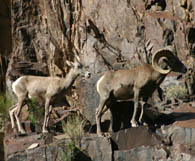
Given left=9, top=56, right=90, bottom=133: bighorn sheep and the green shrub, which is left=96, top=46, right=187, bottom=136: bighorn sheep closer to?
the green shrub

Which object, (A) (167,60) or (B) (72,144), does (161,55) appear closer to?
(A) (167,60)

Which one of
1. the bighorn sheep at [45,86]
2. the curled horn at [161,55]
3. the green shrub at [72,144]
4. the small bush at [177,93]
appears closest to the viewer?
the green shrub at [72,144]

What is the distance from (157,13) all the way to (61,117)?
17.1 feet

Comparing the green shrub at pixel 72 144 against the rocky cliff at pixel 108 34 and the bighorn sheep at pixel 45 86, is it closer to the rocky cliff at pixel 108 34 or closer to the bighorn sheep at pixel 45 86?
the bighorn sheep at pixel 45 86

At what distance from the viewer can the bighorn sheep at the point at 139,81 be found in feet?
31.9

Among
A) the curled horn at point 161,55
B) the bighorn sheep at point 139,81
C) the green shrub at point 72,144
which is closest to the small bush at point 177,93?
the bighorn sheep at point 139,81

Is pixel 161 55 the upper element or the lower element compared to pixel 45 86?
upper

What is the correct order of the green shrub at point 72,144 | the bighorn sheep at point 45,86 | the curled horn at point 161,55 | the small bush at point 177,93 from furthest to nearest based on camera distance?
the small bush at point 177,93
the bighorn sheep at point 45,86
the curled horn at point 161,55
the green shrub at point 72,144

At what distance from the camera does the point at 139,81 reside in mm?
9750

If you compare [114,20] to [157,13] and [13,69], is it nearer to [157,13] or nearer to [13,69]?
[157,13]

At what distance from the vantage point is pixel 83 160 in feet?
30.0

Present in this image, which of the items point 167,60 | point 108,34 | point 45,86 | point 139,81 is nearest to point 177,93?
point 167,60

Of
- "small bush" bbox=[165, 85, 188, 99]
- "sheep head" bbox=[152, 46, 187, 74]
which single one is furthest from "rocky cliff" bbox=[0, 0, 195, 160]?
"sheep head" bbox=[152, 46, 187, 74]

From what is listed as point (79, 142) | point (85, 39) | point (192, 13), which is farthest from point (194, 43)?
point (79, 142)
